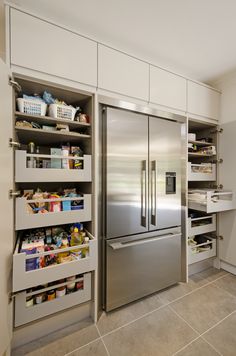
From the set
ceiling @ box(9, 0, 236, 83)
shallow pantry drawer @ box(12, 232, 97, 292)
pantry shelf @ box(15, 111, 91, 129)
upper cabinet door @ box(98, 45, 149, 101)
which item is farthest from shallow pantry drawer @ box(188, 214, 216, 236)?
ceiling @ box(9, 0, 236, 83)

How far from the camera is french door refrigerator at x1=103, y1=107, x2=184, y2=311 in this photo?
1438mm

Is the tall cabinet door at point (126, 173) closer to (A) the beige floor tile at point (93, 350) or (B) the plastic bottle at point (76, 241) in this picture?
(B) the plastic bottle at point (76, 241)

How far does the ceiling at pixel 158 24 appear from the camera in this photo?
1214 millimetres

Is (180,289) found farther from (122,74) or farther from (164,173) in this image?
(122,74)

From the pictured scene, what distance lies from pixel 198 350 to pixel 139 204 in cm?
108

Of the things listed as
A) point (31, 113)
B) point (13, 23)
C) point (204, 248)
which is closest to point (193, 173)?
point (204, 248)

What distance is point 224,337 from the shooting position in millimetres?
1274

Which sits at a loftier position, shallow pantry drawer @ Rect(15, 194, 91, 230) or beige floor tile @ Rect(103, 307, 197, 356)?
shallow pantry drawer @ Rect(15, 194, 91, 230)

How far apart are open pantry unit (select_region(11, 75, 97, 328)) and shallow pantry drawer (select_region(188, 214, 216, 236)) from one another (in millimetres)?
1256

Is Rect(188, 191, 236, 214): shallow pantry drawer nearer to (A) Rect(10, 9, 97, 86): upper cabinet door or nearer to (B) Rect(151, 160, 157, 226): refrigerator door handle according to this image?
(B) Rect(151, 160, 157, 226): refrigerator door handle

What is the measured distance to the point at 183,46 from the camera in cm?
159

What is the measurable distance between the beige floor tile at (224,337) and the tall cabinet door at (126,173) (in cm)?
90

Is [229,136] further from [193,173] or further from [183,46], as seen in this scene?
[183,46]

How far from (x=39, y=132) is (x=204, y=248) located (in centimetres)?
226
